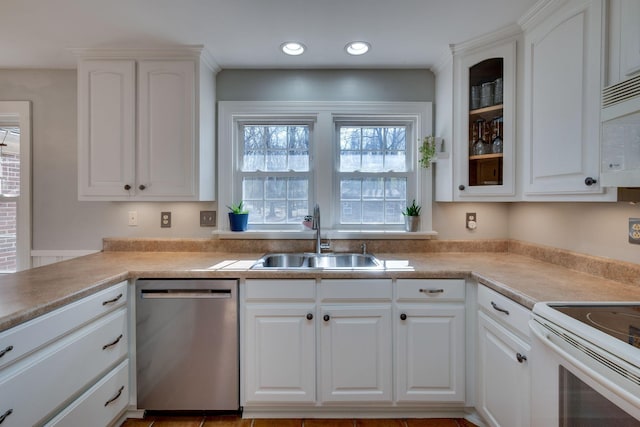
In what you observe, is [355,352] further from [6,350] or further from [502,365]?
[6,350]

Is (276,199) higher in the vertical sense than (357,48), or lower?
lower

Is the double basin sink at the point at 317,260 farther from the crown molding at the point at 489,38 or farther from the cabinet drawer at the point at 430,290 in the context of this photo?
the crown molding at the point at 489,38

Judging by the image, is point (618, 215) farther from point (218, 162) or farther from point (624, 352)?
point (218, 162)

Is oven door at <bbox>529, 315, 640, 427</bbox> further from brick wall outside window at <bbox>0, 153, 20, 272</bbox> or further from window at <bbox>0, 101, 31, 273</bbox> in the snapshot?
brick wall outside window at <bbox>0, 153, 20, 272</bbox>

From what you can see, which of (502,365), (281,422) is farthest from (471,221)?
(281,422)

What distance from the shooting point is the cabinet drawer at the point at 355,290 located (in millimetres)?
1711

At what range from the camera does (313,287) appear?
171 cm

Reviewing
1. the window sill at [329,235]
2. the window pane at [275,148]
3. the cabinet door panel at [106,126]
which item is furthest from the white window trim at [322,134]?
the cabinet door panel at [106,126]

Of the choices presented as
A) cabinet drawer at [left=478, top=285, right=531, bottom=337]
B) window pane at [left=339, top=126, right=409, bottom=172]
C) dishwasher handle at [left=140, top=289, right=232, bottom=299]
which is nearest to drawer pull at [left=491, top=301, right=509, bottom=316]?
cabinet drawer at [left=478, top=285, right=531, bottom=337]

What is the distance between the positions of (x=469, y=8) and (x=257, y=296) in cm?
190

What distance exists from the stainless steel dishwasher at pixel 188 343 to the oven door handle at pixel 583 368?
138 centimetres

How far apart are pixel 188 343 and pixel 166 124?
4.47 ft

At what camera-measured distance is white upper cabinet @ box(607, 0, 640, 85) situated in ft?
3.66

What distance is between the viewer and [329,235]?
90.2 inches
